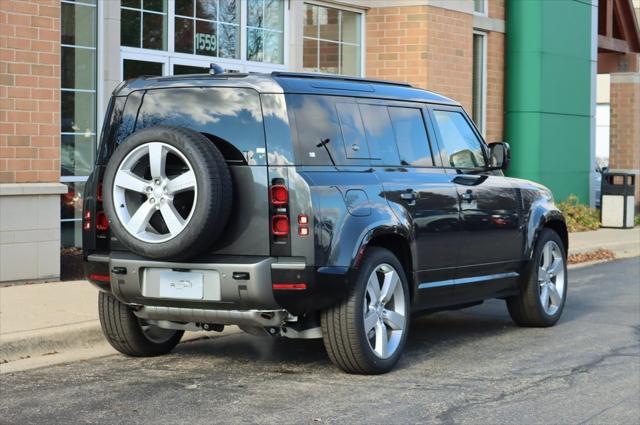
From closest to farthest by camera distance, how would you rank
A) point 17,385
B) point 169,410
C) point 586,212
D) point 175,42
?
point 169,410 < point 17,385 < point 175,42 < point 586,212

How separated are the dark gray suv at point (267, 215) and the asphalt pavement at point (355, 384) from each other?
344 mm

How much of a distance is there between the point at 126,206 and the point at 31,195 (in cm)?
425

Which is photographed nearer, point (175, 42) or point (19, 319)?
point (19, 319)

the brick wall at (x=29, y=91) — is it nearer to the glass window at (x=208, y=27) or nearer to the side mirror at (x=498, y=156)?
the glass window at (x=208, y=27)

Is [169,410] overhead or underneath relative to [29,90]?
underneath

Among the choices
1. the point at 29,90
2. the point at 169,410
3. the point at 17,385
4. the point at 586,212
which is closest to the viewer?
the point at 169,410

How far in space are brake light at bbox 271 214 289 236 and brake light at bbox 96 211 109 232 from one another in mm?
1267

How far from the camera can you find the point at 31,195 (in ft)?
37.3

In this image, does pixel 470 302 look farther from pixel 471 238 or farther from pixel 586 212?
pixel 586 212

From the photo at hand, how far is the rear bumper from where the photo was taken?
284 inches

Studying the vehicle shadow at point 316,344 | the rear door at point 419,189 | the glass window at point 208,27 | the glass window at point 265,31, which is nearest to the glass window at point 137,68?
the glass window at point 208,27

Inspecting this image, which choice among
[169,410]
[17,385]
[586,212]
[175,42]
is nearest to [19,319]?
[17,385]

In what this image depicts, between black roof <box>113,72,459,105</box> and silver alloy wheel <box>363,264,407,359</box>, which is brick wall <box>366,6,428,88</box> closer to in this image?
black roof <box>113,72,459,105</box>

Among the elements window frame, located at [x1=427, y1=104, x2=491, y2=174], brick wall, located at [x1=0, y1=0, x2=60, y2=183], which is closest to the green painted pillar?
brick wall, located at [x1=0, y1=0, x2=60, y2=183]
